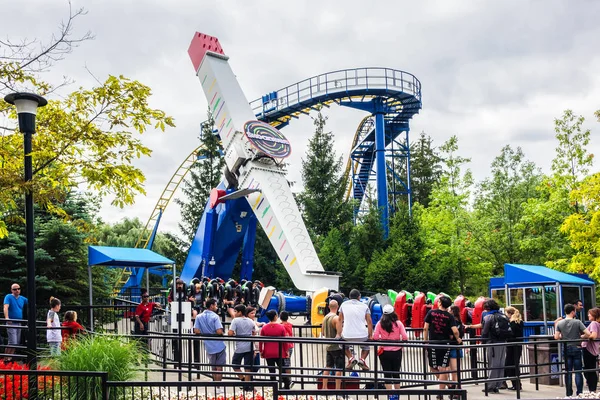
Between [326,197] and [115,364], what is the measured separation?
1422 inches

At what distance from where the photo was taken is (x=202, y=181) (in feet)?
170

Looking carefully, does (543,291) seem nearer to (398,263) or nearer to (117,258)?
(117,258)

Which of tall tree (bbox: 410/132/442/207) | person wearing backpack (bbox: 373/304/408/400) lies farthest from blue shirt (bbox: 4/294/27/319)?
tall tree (bbox: 410/132/442/207)

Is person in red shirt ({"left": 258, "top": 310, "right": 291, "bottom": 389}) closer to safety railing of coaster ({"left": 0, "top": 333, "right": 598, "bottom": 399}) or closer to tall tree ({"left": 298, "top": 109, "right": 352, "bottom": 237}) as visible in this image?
safety railing of coaster ({"left": 0, "top": 333, "right": 598, "bottom": 399})

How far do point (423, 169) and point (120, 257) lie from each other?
52304 mm

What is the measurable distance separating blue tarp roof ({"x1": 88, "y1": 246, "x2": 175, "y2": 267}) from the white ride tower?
551cm

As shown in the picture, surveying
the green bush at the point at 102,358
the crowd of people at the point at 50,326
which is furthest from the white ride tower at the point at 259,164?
the green bush at the point at 102,358

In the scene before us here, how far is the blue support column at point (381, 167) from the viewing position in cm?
3875

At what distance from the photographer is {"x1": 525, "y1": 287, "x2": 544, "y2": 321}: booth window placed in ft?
61.8

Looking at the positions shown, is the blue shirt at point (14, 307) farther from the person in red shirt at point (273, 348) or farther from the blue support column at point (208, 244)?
the blue support column at point (208, 244)

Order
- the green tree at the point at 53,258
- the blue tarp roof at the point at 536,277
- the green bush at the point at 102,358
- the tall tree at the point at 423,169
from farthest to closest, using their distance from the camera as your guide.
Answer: the tall tree at the point at 423,169, the green tree at the point at 53,258, the blue tarp roof at the point at 536,277, the green bush at the point at 102,358

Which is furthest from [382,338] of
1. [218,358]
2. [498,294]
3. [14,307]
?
[498,294]

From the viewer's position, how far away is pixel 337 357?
39.1 ft

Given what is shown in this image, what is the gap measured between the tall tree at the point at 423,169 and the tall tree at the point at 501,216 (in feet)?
66.5
